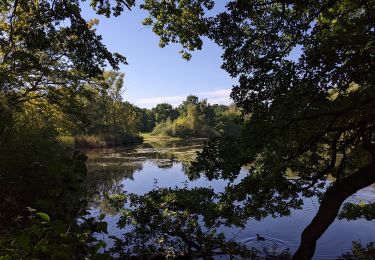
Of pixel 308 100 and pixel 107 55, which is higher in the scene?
pixel 107 55

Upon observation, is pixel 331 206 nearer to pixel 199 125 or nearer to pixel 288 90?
pixel 288 90

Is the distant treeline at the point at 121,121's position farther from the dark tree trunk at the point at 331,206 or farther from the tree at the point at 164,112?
the tree at the point at 164,112

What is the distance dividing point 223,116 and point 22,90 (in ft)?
269

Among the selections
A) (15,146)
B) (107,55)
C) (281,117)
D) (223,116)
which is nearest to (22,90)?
(15,146)

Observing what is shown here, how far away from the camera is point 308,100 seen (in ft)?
20.6

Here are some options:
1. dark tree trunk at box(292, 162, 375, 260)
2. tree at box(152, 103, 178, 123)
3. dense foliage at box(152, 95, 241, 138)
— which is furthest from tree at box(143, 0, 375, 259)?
tree at box(152, 103, 178, 123)

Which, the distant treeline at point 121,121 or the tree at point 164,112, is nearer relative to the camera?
the distant treeline at point 121,121

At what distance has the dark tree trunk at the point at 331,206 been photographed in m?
6.30

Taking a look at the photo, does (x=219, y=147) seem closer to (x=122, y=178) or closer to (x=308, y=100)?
(x=308, y=100)

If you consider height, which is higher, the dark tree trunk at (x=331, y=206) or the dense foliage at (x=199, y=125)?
the dense foliage at (x=199, y=125)

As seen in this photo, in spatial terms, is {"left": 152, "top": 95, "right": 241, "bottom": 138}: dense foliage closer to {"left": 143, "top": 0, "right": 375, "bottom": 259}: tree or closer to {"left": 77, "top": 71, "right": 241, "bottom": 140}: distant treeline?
{"left": 77, "top": 71, "right": 241, "bottom": 140}: distant treeline

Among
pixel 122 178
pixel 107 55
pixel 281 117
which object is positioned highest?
pixel 107 55

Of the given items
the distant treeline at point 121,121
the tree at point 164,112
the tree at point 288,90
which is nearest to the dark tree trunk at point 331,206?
the tree at point 288,90

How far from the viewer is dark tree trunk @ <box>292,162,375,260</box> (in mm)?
6305
